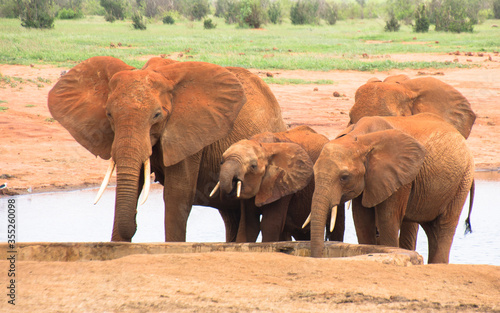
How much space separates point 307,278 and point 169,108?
1865 millimetres

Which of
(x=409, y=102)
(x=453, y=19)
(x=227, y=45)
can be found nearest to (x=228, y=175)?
(x=409, y=102)

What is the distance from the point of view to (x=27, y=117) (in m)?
12.6

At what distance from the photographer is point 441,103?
7359 mm

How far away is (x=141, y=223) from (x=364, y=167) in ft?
12.9

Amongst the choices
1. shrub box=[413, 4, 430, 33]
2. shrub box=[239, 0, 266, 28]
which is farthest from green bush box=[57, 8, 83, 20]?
shrub box=[413, 4, 430, 33]

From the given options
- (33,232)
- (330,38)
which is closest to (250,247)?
(33,232)

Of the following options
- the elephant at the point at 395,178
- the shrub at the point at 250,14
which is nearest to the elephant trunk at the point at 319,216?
the elephant at the point at 395,178

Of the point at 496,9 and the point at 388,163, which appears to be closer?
the point at 388,163

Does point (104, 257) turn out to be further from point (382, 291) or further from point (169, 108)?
point (382, 291)

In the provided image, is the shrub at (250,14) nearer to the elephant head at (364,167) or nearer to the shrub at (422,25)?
the shrub at (422,25)

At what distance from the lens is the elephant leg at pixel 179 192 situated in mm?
5863

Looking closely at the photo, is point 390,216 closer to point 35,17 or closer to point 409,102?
point 409,102

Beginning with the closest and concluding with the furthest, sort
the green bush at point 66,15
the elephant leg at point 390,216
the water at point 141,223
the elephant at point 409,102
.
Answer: the elephant leg at point 390,216, the elephant at point 409,102, the water at point 141,223, the green bush at point 66,15

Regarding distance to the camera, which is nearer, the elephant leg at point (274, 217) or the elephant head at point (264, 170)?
the elephant head at point (264, 170)
